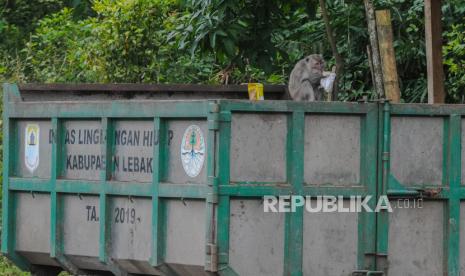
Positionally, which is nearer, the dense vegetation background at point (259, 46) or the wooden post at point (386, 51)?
the wooden post at point (386, 51)

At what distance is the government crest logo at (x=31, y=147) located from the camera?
6035mm

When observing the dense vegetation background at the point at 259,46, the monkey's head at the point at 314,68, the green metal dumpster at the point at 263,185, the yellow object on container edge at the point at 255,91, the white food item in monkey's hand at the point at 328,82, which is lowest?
the green metal dumpster at the point at 263,185

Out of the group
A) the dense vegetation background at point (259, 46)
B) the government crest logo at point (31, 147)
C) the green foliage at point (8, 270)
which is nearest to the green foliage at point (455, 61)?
the dense vegetation background at point (259, 46)

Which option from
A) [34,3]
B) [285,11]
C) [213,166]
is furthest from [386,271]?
[34,3]

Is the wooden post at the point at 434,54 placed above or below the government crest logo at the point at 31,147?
above

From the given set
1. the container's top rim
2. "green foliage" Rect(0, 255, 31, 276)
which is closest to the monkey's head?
the container's top rim

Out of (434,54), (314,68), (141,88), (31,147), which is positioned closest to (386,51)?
(314,68)

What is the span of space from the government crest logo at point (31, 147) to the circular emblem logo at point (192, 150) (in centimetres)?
140

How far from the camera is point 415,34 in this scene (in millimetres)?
10367

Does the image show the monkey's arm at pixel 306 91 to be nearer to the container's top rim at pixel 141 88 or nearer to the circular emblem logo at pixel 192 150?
the container's top rim at pixel 141 88

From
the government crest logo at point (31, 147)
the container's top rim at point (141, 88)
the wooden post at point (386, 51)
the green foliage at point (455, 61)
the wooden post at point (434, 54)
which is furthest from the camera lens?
the green foliage at point (455, 61)

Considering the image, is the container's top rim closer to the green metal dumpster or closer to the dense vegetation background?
the green metal dumpster

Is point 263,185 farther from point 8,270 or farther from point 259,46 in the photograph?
point 8,270

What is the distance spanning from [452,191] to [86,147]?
7.04 feet
